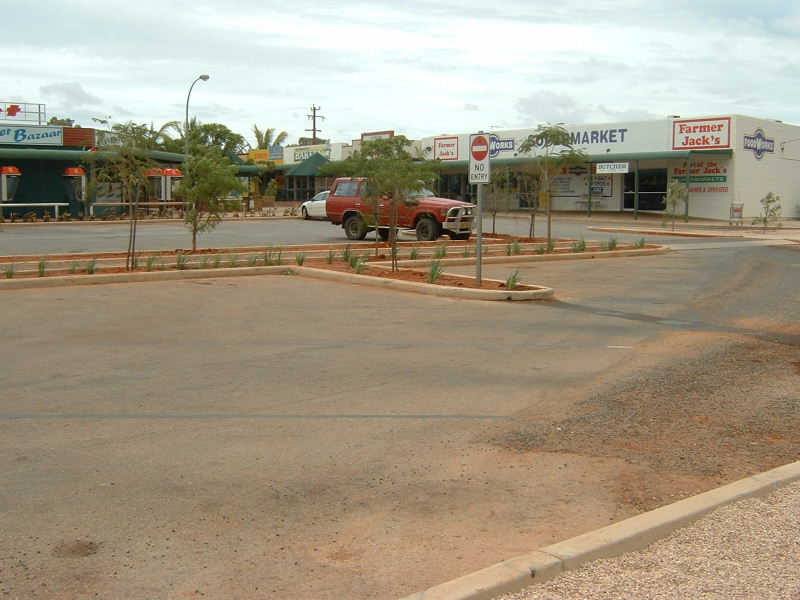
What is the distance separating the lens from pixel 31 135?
41906 millimetres

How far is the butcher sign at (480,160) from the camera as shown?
1542 cm

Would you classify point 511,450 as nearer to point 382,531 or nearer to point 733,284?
Result: point 382,531

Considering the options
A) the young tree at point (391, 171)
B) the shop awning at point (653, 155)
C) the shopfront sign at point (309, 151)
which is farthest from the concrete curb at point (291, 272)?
the shopfront sign at point (309, 151)

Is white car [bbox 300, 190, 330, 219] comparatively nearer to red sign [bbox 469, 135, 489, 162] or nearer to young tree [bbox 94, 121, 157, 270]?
young tree [bbox 94, 121, 157, 270]

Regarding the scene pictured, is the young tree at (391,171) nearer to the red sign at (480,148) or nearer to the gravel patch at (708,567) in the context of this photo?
the red sign at (480,148)

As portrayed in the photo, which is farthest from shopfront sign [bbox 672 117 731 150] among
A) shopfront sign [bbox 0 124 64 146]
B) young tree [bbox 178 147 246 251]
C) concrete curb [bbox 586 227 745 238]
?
young tree [bbox 178 147 246 251]

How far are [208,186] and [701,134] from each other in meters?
35.8

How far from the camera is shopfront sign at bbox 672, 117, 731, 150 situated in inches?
1902

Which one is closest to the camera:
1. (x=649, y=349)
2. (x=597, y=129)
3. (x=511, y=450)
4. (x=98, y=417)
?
(x=511, y=450)

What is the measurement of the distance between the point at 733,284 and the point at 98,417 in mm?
14210

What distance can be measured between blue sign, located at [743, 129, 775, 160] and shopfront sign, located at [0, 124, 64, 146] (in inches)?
1364

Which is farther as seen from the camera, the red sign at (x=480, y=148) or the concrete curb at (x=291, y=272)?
the red sign at (x=480, y=148)

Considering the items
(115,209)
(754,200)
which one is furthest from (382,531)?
(754,200)

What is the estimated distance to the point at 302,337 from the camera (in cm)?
1125
